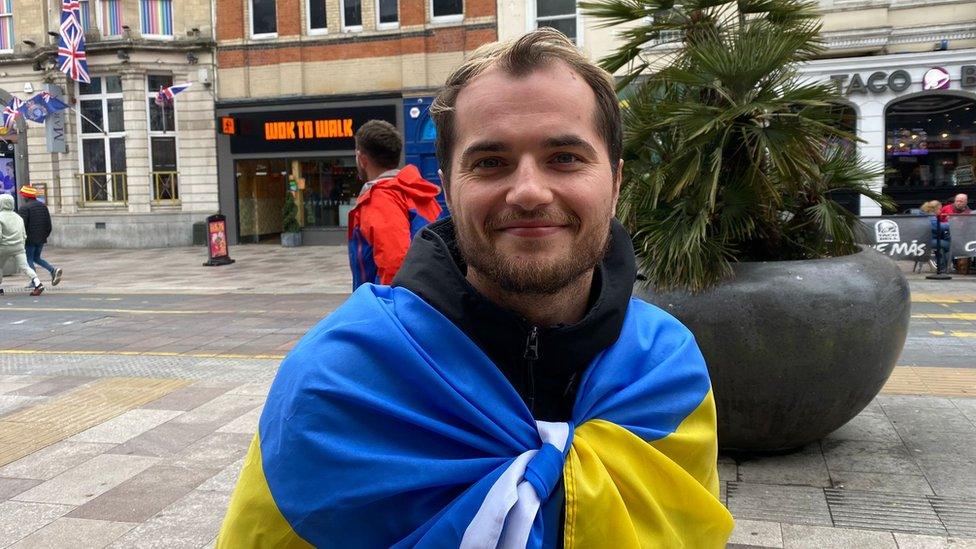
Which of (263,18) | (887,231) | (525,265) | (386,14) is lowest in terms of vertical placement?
(887,231)

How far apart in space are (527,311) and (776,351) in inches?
110

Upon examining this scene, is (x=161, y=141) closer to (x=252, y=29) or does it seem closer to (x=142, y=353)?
(x=252, y=29)

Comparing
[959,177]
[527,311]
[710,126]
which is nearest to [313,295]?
Answer: [710,126]

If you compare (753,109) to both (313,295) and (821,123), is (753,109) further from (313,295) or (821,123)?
(313,295)

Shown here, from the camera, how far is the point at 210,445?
5152 millimetres

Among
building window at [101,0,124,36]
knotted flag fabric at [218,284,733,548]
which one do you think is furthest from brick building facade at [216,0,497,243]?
knotted flag fabric at [218,284,733,548]

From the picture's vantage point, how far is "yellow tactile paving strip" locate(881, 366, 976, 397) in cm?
588

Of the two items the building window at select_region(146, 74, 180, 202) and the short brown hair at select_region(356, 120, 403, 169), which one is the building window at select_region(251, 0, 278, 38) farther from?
the short brown hair at select_region(356, 120, 403, 169)

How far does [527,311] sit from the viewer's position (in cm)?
165

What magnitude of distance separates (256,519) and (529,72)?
3.22ft

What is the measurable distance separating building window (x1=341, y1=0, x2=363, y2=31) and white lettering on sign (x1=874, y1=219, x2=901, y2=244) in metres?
15.2

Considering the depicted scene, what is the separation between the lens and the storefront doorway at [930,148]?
18.2m

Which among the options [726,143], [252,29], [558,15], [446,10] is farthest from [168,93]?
[726,143]

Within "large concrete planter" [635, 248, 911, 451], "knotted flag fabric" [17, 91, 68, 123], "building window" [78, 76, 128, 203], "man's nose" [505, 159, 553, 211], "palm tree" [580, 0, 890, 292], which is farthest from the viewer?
"building window" [78, 76, 128, 203]
